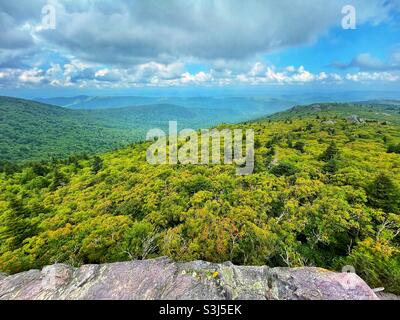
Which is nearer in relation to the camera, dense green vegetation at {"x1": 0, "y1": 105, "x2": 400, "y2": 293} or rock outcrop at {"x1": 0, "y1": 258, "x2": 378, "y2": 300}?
rock outcrop at {"x1": 0, "y1": 258, "x2": 378, "y2": 300}

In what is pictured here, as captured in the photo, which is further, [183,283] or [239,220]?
[239,220]

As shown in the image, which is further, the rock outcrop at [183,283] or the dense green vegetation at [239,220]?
the dense green vegetation at [239,220]

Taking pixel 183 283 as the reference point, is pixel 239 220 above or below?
below
